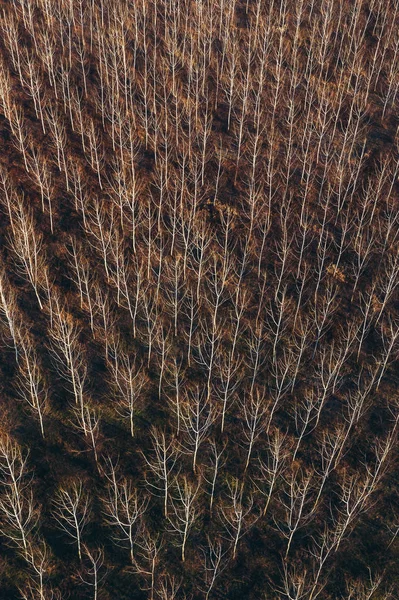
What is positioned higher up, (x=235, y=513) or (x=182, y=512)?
(x=235, y=513)

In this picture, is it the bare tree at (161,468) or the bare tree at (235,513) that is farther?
the bare tree at (161,468)

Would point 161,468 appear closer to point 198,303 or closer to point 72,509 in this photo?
point 72,509

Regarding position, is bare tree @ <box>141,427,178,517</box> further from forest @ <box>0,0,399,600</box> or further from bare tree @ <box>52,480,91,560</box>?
bare tree @ <box>52,480,91,560</box>

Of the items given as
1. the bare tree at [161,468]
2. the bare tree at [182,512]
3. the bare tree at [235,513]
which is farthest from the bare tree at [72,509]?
the bare tree at [235,513]

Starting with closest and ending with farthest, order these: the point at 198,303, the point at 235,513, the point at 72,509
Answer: the point at 72,509 → the point at 235,513 → the point at 198,303

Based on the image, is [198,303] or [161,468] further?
[198,303]

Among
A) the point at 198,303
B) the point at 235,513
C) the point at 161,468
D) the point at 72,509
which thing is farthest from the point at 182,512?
the point at 198,303

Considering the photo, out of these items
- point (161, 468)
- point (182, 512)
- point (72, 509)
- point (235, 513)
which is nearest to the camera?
point (72, 509)

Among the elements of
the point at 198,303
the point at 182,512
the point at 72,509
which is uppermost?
the point at 198,303

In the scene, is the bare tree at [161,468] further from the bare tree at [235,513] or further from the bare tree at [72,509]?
the bare tree at [72,509]
